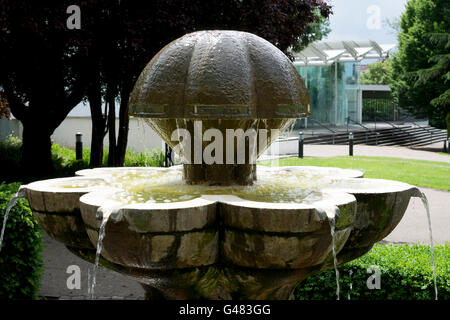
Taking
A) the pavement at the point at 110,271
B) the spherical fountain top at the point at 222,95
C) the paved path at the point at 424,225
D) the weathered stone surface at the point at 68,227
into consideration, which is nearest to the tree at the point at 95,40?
the pavement at the point at 110,271

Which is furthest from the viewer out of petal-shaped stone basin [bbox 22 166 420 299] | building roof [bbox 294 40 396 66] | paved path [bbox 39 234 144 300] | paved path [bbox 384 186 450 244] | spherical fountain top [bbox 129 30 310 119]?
building roof [bbox 294 40 396 66]

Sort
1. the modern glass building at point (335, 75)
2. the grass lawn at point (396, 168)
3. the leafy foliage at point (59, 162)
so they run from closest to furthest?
the leafy foliage at point (59, 162)
the grass lawn at point (396, 168)
the modern glass building at point (335, 75)

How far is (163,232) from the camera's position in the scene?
3.87 metres

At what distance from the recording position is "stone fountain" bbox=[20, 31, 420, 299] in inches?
155

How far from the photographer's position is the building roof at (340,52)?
113 feet

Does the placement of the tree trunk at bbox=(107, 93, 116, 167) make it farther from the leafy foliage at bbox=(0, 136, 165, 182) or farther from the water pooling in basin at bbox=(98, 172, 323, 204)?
the water pooling in basin at bbox=(98, 172, 323, 204)

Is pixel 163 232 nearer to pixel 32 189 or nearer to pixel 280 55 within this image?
pixel 32 189

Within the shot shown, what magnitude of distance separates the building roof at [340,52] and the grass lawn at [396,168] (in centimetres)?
1524

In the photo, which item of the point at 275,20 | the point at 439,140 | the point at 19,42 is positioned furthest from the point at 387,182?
the point at 439,140

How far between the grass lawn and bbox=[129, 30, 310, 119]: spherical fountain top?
10.6m

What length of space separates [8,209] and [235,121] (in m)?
2.40

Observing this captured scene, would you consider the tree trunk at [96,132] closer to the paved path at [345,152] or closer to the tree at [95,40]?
the tree at [95,40]

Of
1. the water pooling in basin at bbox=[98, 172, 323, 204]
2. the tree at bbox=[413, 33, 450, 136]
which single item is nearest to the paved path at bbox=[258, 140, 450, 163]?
the tree at bbox=[413, 33, 450, 136]

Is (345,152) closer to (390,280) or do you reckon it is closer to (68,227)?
(390,280)
